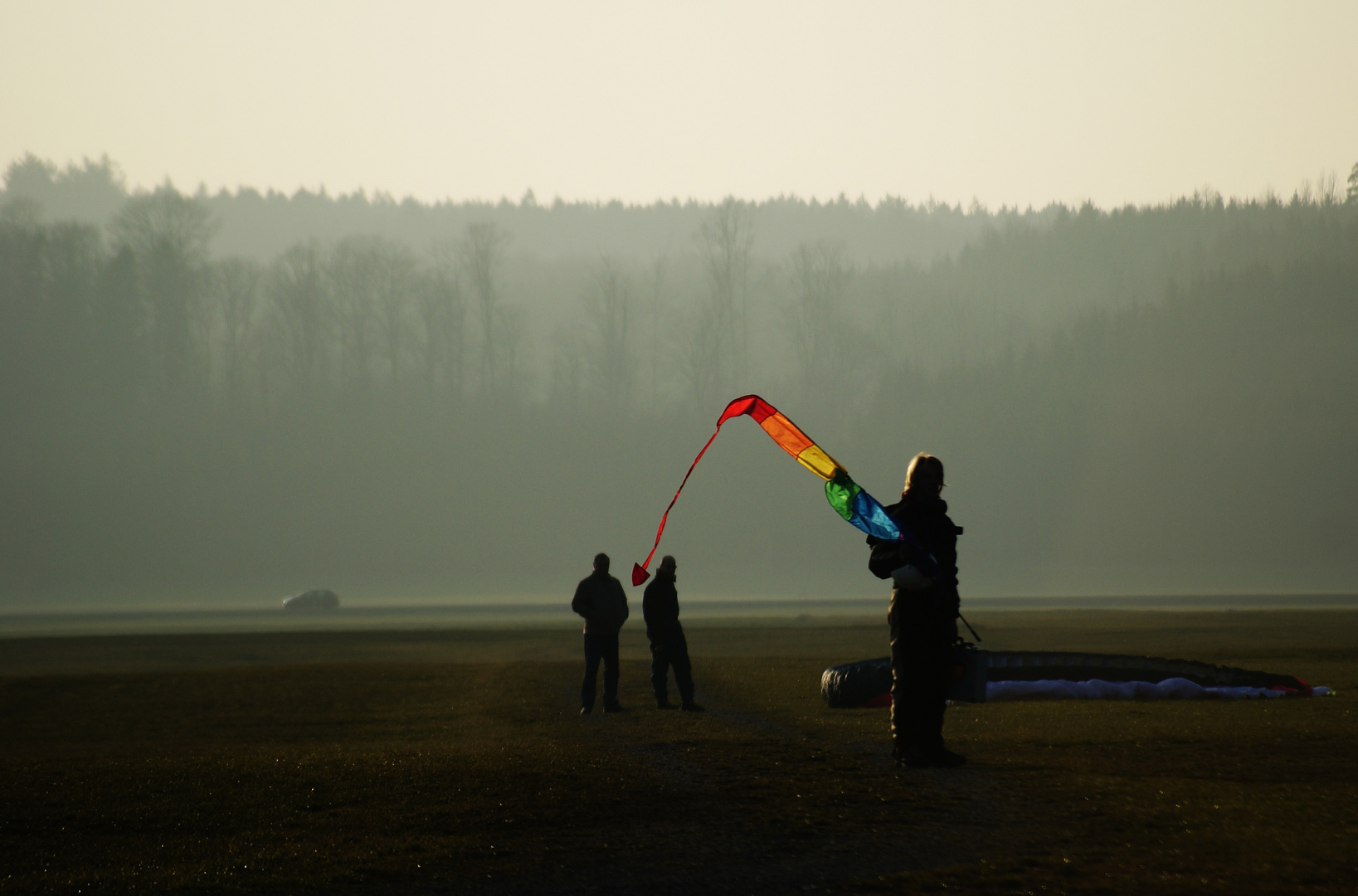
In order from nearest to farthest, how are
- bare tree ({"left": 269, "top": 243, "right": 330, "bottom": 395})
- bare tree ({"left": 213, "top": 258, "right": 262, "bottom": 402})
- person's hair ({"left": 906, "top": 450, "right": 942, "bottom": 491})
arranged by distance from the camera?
1. person's hair ({"left": 906, "top": 450, "right": 942, "bottom": 491})
2. bare tree ({"left": 213, "top": 258, "right": 262, "bottom": 402})
3. bare tree ({"left": 269, "top": 243, "right": 330, "bottom": 395})

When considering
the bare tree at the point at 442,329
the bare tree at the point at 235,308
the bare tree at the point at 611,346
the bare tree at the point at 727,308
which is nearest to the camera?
the bare tree at the point at 235,308

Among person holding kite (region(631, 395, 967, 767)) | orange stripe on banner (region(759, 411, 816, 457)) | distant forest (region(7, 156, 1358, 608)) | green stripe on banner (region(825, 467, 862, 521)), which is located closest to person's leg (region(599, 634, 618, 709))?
orange stripe on banner (region(759, 411, 816, 457))

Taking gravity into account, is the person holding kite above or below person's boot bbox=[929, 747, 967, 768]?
above

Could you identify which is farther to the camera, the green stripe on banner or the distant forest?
the distant forest

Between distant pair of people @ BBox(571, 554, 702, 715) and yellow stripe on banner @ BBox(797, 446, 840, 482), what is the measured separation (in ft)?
24.8

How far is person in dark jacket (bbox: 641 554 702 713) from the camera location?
1836 centimetres

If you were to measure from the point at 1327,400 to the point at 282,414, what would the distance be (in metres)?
94.1

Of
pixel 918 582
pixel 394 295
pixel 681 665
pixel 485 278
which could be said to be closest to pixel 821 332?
pixel 485 278

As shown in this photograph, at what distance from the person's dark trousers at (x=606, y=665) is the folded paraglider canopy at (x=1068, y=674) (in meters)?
3.16

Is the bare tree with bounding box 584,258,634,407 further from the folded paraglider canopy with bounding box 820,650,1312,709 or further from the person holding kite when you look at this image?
the person holding kite

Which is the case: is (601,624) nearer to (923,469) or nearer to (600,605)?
(600,605)

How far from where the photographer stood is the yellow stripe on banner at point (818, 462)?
1045cm

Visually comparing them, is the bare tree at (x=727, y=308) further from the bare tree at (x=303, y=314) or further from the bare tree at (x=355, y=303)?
the bare tree at (x=303, y=314)

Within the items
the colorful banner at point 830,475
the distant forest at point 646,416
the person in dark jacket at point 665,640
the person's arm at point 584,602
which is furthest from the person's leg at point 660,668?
the distant forest at point 646,416
